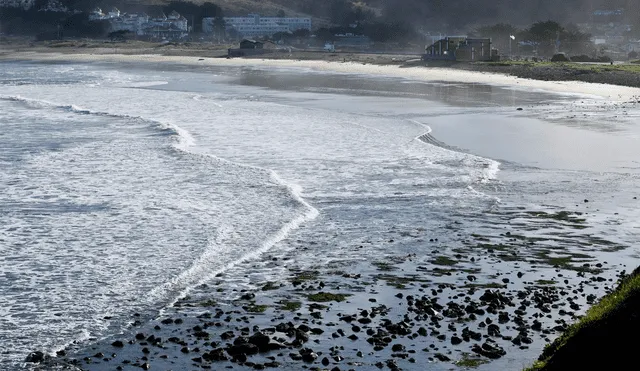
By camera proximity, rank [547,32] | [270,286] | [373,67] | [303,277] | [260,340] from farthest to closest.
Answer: [547,32], [373,67], [303,277], [270,286], [260,340]

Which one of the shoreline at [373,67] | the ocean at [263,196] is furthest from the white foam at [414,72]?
the ocean at [263,196]

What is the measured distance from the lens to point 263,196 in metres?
21.6

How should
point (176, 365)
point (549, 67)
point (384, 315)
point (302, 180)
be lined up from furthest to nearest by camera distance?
point (549, 67) < point (302, 180) < point (384, 315) < point (176, 365)

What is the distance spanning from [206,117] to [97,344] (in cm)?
3105

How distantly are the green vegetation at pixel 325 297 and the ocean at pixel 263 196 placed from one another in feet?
4.18

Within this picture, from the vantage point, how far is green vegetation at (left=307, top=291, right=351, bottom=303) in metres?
13.4

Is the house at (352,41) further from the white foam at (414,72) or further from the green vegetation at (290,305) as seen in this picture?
the green vegetation at (290,305)

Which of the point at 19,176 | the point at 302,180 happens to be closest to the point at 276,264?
the point at 302,180

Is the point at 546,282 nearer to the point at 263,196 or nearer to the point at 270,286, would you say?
the point at 270,286

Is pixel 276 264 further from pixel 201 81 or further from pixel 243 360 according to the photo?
pixel 201 81

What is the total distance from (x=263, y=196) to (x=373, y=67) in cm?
8261

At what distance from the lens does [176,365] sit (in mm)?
10688

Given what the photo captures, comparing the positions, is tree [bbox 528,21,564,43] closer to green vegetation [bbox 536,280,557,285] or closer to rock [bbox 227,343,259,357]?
green vegetation [bbox 536,280,557,285]

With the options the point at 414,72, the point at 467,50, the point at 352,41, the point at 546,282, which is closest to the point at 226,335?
the point at 546,282
